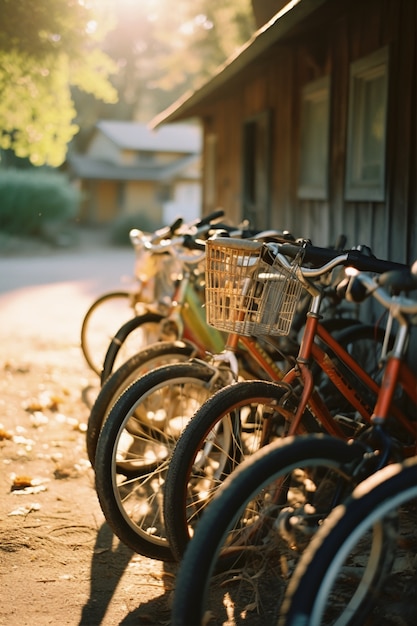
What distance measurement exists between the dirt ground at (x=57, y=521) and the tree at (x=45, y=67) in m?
3.28

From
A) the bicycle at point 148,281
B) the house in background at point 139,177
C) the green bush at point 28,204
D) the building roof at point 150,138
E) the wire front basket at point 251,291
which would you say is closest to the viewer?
the wire front basket at point 251,291

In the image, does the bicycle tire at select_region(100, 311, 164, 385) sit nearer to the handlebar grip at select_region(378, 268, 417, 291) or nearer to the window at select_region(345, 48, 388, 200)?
the window at select_region(345, 48, 388, 200)

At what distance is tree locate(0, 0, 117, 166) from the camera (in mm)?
9203

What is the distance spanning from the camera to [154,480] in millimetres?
4930

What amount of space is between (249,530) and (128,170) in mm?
43969

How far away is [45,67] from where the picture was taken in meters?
10.1

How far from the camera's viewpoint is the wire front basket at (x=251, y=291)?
348 centimetres

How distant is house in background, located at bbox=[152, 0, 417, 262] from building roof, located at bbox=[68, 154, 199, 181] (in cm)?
3501

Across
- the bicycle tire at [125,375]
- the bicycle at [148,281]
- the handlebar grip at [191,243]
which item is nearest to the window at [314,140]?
the bicycle at [148,281]

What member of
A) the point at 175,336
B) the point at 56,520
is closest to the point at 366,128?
the point at 175,336

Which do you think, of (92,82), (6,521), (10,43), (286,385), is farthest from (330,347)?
(92,82)

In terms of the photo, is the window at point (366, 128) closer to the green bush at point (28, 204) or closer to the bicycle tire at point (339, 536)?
the bicycle tire at point (339, 536)

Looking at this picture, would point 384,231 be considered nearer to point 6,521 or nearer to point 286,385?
point 286,385

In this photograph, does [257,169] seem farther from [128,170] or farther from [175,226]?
[128,170]
